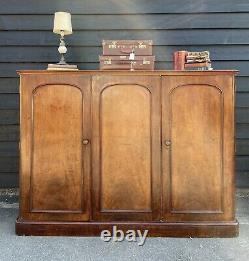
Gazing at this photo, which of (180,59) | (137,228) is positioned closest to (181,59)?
(180,59)

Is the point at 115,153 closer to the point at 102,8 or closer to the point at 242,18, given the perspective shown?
the point at 102,8

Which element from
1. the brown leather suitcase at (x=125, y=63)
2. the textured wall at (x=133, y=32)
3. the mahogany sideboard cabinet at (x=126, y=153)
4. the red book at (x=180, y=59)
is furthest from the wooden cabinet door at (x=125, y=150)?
the textured wall at (x=133, y=32)

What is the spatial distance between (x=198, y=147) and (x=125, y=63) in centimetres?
87

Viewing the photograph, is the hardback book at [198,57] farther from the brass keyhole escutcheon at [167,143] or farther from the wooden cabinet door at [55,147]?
the wooden cabinet door at [55,147]

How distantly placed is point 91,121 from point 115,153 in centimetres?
30

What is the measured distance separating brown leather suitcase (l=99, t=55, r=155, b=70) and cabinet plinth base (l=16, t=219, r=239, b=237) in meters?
1.21

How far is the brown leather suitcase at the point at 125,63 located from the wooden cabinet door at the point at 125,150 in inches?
8.5

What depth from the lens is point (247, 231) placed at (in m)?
3.00

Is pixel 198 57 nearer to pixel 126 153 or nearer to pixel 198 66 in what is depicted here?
pixel 198 66

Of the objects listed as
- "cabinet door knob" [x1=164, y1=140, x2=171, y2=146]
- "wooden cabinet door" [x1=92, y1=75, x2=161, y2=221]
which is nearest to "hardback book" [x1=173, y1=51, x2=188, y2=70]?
"wooden cabinet door" [x1=92, y1=75, x2=161, y2=221]

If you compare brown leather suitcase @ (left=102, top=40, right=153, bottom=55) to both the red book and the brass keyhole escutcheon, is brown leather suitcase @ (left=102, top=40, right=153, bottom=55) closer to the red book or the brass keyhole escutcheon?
the red book

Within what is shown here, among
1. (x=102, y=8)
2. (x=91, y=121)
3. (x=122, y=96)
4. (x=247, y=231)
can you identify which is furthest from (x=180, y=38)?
(x=247, y=231)

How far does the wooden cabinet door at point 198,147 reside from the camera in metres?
2.81

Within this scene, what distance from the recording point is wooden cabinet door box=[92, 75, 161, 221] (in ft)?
9.29
